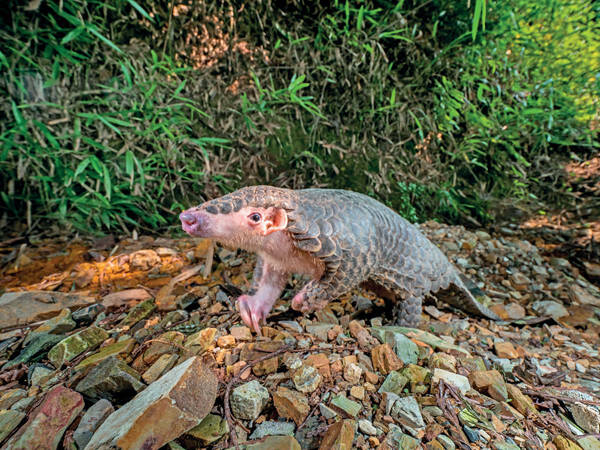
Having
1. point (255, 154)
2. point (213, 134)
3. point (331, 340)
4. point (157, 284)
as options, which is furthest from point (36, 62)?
point (331, 340)

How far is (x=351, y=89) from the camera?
10.3ft

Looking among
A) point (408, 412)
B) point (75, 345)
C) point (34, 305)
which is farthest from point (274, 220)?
point (34, 305)

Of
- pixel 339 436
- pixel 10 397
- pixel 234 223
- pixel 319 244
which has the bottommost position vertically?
pixel 10 397

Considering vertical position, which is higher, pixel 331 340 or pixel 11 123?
pixel 11 123

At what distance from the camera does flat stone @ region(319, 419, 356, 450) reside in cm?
94

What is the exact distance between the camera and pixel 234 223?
5.19ft

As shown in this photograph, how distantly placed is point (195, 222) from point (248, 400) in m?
0.86

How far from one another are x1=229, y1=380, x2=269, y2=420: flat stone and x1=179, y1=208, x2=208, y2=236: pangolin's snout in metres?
0.76

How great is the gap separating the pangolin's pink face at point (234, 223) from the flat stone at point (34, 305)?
3.30 feet

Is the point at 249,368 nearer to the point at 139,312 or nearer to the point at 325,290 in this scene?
the point at 325,290

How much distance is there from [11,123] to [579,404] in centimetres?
417

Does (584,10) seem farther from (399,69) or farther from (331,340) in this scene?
(331,340)

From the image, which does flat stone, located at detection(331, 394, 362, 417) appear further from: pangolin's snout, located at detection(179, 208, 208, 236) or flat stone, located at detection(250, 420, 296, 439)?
pangolin's snout, located at detection(179, 208, 208, 236)

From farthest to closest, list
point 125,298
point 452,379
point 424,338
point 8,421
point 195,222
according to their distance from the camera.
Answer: point 125,298
point 424,338
point 195,222
point 452,379
point 8,421
